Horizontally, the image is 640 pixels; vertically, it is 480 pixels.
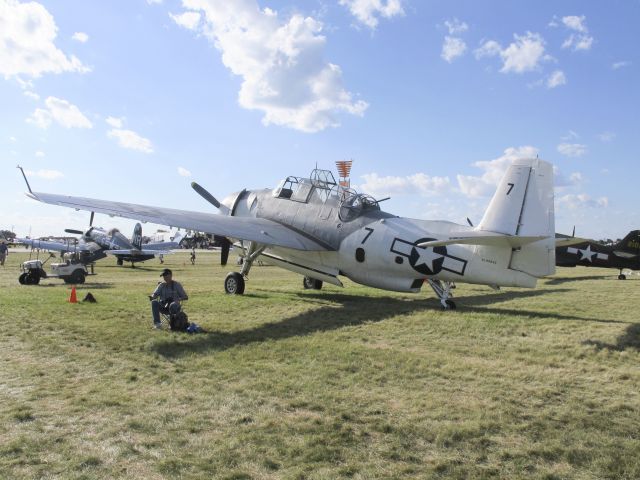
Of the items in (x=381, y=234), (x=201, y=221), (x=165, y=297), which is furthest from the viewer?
(x=201, y=221)

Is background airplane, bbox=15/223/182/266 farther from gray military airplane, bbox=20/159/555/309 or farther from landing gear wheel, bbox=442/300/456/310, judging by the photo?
landing gear wheel, bbox=442/300/456/310

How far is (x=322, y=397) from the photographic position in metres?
5.70

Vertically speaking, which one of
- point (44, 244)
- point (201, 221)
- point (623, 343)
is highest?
point (201, 221)

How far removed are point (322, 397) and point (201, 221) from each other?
8.64 m

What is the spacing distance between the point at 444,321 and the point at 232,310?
5.12 metres

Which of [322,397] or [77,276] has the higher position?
[322,397]

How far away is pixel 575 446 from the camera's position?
4.33 m

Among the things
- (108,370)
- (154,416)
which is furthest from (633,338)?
(108,370)

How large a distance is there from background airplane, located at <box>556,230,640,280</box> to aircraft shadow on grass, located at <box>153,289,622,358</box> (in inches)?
523

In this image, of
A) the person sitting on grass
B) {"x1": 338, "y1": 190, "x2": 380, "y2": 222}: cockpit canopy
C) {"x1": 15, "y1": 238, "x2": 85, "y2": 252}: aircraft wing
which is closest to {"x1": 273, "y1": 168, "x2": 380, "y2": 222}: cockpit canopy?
{"x1": 338, "y1": 190, "x2": 380, "y2": 222}: cockpit canopy

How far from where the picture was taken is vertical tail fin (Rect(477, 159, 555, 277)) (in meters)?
10.5

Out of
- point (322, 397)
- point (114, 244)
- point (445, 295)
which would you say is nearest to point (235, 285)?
point (445, 295)

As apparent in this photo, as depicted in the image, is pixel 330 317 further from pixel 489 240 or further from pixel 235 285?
pixel 235 285

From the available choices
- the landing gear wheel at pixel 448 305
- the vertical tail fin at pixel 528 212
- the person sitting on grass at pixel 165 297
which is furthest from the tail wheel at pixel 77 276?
the vertical tail fin at pixel 528 212
